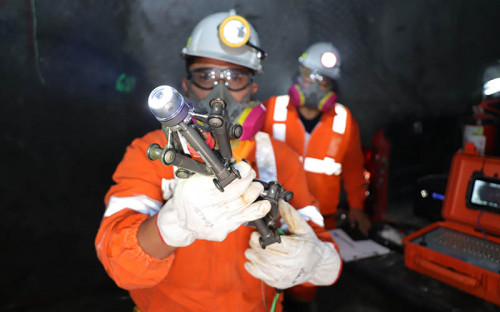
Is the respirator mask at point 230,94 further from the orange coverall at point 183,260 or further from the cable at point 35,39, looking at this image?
the cable at point 35,39

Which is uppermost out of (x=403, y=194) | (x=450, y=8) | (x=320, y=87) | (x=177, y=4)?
(x=450, y=8)

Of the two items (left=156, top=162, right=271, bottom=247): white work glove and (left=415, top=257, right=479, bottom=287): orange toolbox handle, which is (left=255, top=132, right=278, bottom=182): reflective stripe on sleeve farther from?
(left=415, top=257, right=479, bottom=287): orange toolbox handle

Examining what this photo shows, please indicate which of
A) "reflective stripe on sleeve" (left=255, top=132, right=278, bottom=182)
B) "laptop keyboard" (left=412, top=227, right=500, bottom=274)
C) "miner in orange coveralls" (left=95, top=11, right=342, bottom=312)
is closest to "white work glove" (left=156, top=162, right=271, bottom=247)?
"miner in orange coveralls" (left=95, top=11, right=342, bottom=312)

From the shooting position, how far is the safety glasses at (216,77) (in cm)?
141

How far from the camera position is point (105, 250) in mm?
1032

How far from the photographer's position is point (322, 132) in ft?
8.58

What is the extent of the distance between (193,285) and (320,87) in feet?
6.55

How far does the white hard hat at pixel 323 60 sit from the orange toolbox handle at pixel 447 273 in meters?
1.66

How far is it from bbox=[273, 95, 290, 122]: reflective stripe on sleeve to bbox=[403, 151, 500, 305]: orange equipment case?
4.27 ft

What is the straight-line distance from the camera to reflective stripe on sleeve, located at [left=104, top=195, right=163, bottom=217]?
3.74 feet

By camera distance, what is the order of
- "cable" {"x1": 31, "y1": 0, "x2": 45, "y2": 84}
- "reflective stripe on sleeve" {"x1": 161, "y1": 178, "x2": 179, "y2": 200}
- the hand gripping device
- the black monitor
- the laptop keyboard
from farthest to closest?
"cable" {"x1": 31, "y1": 0, "x2": 45, "y2": 84}, the black monitor, the laptop keyboard, "reflective stripe on sleeve" {"x1": 161, "y1": 178, "x2": 179, "y2": 200}, the hand gripping device

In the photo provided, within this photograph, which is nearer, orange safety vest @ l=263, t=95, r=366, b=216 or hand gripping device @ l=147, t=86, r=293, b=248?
hand gripping device @ l=147, t=86, r=293, b=248

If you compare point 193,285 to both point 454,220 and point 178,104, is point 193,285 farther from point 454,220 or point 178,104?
point 454,220

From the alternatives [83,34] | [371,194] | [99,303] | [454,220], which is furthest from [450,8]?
[99,303]
